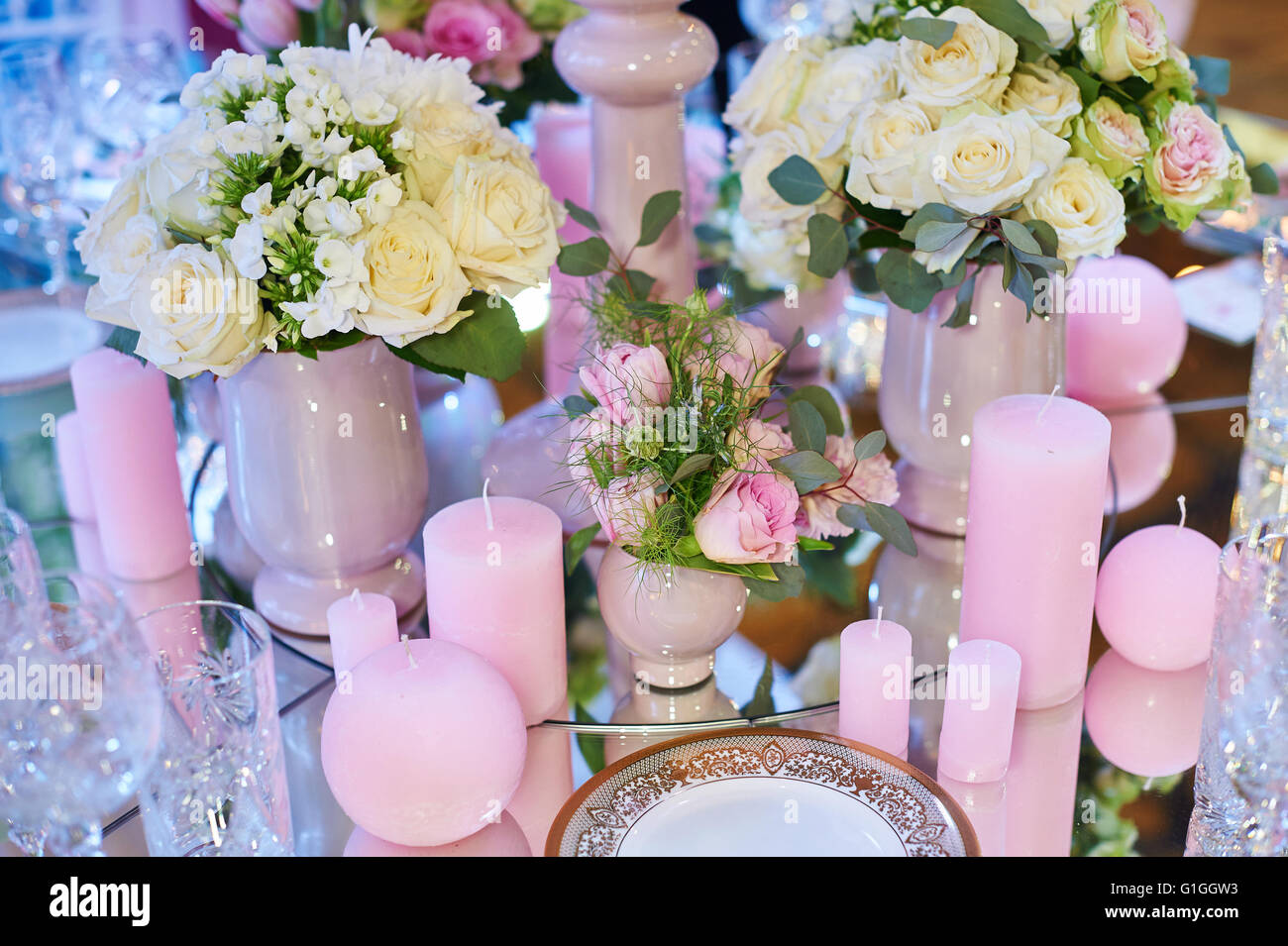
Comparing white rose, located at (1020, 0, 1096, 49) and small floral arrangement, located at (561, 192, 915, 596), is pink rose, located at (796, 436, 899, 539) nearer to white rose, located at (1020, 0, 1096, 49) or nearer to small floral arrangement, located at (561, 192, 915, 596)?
small floral arrangement, located at (561, 192, 915, 596)

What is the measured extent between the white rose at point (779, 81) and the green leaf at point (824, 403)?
26 centimetres

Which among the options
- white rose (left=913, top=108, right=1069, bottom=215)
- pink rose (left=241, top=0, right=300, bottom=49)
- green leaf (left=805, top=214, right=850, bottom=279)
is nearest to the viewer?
white rose (left=913, top=108, right=1069, bottom=215)

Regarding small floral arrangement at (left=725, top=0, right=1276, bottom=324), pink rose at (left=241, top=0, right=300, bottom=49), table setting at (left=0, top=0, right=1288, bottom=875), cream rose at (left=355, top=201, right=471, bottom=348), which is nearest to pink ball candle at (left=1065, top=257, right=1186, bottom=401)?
table setting at (left=0, top=0, right=1288, bottom=875)

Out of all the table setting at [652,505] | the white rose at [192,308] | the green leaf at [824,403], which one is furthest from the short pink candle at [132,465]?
the green leaf at [824,403]

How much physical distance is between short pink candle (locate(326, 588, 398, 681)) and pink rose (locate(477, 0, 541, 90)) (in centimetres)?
67

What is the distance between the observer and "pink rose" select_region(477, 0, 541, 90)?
1.36 meters

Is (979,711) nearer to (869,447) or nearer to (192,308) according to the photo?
Answer: (869,447)

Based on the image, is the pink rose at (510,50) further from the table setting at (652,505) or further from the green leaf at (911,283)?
the green leaf at (911,283)

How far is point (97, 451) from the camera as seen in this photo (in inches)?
44.0

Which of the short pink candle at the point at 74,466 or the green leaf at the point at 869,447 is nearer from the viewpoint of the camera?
the green leaf at the point at 869,447

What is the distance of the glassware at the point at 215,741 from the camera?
2.63 ft

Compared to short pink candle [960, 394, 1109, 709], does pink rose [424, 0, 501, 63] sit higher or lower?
higher

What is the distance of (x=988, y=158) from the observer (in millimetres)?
975

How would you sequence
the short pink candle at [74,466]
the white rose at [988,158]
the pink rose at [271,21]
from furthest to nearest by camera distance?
the pink rose at [271,21] < the short pink candle at [74,466] < the white rose at [988,158]
